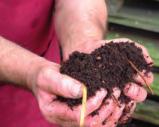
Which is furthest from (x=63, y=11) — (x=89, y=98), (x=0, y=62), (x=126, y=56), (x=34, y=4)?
(x=89, y=98)

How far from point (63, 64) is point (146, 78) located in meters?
0.27

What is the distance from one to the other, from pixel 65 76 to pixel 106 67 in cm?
15

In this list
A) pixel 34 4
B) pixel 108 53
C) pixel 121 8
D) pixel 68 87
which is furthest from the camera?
pixel 121 8

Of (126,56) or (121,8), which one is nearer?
(126,56)

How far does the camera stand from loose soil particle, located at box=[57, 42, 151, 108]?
54.5 inches

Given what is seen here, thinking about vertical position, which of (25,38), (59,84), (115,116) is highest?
(59,84)

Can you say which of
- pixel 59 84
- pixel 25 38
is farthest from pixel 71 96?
pixel 25 38

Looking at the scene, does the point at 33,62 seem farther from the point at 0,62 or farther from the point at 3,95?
the point at 3,95

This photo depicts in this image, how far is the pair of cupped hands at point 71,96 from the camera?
1.34 meters

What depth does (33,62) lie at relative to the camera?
1.55 m

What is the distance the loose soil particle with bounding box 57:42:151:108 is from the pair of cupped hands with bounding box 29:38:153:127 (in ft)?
0.06

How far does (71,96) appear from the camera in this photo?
1334 mm

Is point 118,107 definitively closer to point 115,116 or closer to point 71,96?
point 115,116

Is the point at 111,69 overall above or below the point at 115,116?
above
